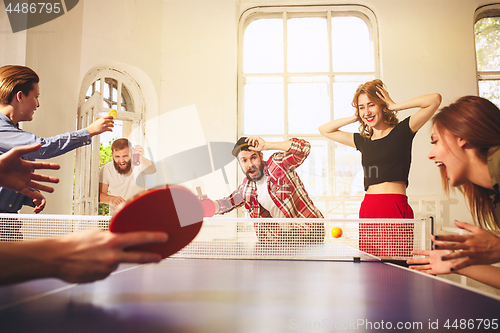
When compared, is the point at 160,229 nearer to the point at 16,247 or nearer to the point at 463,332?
the point at 16,247

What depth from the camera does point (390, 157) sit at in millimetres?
2248

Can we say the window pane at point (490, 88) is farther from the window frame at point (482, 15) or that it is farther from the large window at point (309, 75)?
the large window at point (309, 75)

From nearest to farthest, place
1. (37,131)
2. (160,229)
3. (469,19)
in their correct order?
(160,229) → (37,131) → (469,19)

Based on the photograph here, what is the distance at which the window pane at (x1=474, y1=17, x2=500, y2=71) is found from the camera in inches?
169

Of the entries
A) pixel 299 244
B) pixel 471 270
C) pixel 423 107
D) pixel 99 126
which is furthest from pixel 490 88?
pixel 99 126

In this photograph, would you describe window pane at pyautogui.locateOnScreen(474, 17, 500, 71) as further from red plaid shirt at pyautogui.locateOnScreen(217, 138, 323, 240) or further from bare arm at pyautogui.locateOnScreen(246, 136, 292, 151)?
red plaid shirt at pyautogui.locateOnScreen(217, 138, 323, 240)

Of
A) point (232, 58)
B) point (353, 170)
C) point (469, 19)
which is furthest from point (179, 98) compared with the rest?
point (469, 19)

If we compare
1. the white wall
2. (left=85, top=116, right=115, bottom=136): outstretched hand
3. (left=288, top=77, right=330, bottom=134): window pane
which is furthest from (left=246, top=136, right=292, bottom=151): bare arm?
(left=85, top=116, right=115, bottom=136): outstretched hand

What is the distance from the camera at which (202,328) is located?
51 cm

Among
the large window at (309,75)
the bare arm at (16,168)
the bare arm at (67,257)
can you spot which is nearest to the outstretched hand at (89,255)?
the bare arm at (67,257)

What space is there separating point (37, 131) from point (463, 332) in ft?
11.7

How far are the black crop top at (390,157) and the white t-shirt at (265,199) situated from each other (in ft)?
2.98

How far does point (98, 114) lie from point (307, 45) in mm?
2841

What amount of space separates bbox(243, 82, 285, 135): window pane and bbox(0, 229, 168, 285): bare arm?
3.89 metres
